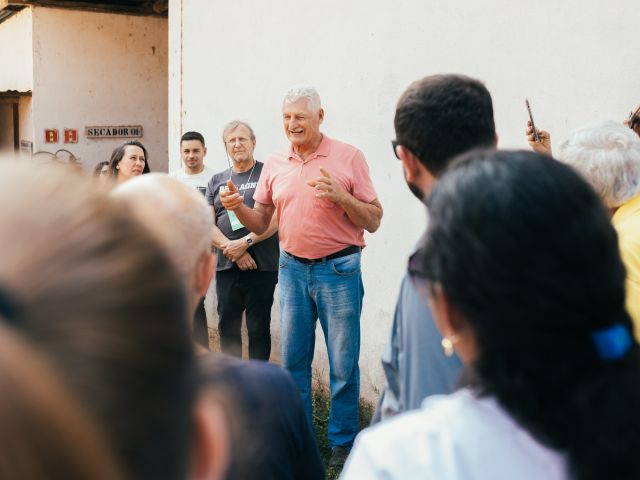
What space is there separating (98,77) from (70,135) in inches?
30.9

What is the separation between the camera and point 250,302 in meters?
5.17

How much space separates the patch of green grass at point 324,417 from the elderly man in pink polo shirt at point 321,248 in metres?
0.10

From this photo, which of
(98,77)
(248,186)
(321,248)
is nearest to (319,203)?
(321,248)

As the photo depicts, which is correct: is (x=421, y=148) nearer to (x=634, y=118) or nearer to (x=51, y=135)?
(x=634, y=118)

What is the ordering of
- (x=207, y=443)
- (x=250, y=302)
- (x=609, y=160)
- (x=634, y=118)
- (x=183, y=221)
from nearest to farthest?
1. (x=207, y=443)
2. (x=183, y=221)
3. (x=609, y=160)
4. (x=634, y=118)
5. (x=250, y=302)

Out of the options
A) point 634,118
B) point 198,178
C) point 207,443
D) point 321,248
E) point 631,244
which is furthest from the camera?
point 198,178

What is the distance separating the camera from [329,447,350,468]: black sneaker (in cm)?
425

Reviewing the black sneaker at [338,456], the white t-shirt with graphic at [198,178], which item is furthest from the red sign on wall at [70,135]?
the black sneaker at [338,456]

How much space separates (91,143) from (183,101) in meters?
2.75

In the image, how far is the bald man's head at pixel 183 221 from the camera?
1655 millimetres

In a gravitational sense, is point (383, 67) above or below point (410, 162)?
above

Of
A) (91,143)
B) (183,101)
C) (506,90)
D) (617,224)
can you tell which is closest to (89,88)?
(91,143)

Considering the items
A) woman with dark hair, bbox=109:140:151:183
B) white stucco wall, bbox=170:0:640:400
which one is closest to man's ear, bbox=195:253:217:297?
white stucco wall, bbox=170:0:640:400

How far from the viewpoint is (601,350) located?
3.62 ft
